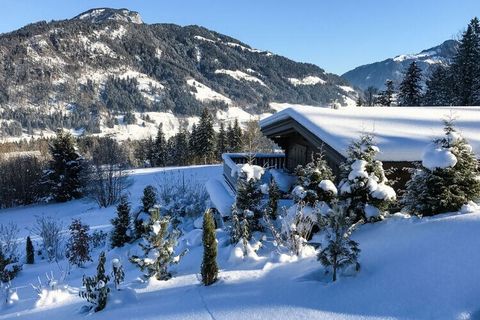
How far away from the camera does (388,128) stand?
9.22 meters

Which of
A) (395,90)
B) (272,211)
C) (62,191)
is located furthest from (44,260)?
(395,90)

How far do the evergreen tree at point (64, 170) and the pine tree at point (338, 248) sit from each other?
107 feet

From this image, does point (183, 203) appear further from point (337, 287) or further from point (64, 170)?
point (64, 170)

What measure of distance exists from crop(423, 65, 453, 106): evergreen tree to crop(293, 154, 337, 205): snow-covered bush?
3616cm

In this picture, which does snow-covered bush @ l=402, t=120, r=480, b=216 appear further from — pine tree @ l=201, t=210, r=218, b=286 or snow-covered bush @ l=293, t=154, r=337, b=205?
pine tree @ l=201, t=210, r=218, b=286

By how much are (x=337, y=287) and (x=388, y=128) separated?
5274 millimetres

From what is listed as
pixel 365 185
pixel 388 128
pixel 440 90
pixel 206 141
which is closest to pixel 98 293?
pixel 365 185

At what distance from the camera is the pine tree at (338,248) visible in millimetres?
5422

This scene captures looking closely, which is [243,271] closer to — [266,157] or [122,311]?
[122,311]

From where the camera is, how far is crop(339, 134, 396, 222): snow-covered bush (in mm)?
6852

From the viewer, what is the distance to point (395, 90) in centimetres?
4375

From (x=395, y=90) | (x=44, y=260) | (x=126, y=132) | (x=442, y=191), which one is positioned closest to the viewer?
(x=442, y=191)

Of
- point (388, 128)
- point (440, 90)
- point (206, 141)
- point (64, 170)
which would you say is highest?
point (440, 90)

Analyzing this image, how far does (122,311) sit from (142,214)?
26.0ft
